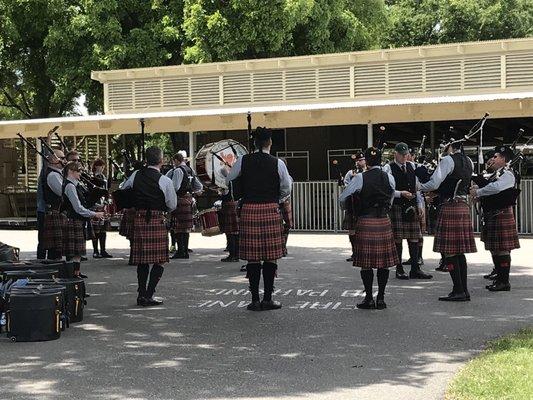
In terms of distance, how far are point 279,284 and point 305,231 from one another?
9.20 meters

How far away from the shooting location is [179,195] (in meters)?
13.5

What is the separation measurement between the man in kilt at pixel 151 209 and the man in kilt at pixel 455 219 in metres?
2.67

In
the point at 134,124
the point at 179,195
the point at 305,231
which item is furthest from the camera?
the point at 134,124

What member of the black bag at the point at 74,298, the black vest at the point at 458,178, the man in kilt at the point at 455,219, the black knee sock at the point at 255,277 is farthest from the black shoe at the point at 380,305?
the black bag at the point at 74,298

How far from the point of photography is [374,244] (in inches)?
336

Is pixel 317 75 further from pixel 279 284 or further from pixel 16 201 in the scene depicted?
pixel 279 284

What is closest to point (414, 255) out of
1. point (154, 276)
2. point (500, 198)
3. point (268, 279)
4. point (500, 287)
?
point (500, 287)

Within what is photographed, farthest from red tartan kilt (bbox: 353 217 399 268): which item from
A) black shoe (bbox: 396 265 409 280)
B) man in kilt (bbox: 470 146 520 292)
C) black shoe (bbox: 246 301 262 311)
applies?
black shoe (bbox: 396 265 409 280)

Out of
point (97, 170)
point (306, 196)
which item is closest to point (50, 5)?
point (306, 196)

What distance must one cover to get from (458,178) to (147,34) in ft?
63.4

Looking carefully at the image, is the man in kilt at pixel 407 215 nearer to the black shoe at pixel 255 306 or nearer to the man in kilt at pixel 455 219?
the man in kilt at pixel 455 219

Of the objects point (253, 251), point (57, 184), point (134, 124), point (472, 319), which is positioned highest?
point (134, 124)

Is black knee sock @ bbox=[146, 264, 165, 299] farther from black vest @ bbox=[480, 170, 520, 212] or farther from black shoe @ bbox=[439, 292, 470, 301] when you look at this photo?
black vest @ bbox=[480, 170, 520, 212]

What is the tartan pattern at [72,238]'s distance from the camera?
32.1 feet
